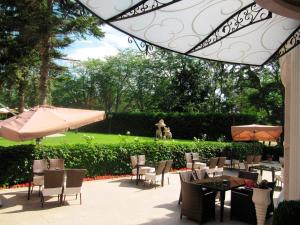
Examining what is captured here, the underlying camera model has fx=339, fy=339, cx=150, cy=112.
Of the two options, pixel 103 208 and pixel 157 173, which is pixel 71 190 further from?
pixel 157 173

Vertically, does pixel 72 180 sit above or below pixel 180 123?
below

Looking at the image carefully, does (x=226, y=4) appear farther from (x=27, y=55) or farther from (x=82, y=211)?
(x=27, y=55)

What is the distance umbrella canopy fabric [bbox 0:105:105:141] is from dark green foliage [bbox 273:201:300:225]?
691 cm

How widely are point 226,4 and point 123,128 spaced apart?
3560cm

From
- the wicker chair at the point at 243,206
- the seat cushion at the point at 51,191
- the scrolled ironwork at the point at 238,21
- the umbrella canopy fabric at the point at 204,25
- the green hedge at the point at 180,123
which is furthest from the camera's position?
the green hedge at the point at 180,123

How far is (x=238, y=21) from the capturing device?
20.5 feet

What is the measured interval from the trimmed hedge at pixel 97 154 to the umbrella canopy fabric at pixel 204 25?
7589 mm

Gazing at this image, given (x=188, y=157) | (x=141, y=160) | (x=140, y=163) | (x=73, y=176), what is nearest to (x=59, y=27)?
(x=141, y=160)

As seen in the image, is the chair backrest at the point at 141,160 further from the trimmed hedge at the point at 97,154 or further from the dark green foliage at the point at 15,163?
the dark green foliage at the point at 15,163

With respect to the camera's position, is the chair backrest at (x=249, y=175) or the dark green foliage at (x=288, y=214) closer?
the dark green foliage at (x=288, y=214)

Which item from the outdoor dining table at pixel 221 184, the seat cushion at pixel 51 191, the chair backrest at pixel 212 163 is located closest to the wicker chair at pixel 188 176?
the outdoor dining table at pixel 221 184

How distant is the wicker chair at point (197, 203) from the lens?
8570 millimetres

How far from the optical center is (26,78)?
86.4 feet

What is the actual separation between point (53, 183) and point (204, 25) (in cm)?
625
